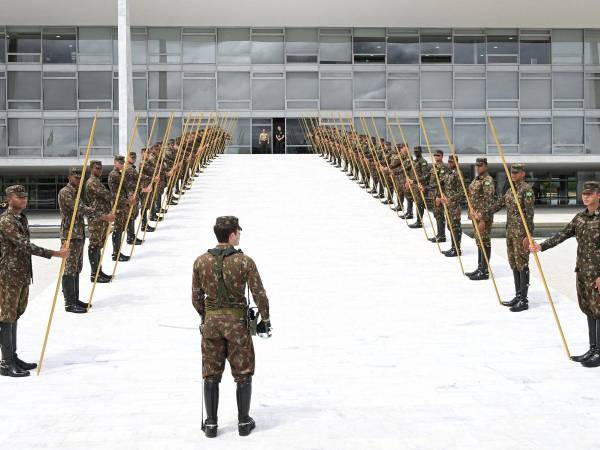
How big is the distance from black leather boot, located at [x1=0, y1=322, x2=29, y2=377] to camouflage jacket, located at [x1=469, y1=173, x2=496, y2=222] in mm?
6587

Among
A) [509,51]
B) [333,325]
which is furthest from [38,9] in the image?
[333,325]

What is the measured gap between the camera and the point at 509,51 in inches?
1512

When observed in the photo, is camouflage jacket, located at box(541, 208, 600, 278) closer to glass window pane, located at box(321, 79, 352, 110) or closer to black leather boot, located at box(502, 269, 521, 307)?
black leather boot, located at box(502, 269, 521, 307)

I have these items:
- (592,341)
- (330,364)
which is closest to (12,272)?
(330,364)

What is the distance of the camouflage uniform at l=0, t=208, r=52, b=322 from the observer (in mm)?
7574

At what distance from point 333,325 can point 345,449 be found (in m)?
3.92

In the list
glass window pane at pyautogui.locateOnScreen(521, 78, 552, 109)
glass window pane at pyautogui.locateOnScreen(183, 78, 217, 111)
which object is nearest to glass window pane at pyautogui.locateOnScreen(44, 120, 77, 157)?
glass window pane at pyautogui.locateOnScreen(183, 78, 217, 111)

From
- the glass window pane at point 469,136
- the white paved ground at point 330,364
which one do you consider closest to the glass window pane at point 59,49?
the glass window pane at point 469,136

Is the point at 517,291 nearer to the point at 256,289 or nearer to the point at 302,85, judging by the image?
the point at 256,289

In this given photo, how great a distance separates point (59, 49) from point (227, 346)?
3393 centimetres

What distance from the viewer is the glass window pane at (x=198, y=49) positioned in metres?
38.1

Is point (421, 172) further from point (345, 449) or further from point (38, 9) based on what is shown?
point (38, 9)

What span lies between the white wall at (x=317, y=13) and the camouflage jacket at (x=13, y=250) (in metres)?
29.6

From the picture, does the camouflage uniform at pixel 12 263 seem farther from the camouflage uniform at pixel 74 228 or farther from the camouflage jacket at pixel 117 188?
the camouflage jacket at pixel 117 188
